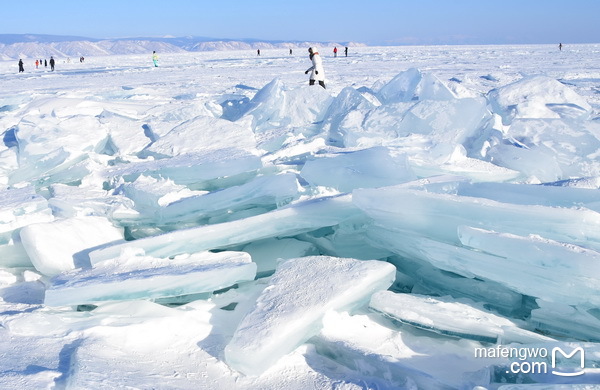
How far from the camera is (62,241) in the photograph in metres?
2.20

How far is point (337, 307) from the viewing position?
1.66 meters

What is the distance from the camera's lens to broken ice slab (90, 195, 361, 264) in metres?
2.06

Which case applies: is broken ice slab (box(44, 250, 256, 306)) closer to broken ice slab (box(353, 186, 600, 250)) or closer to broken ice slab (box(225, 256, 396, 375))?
broken ice slab (box(225, 256, 396, 375))

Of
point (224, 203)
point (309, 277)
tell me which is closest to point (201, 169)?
point (224, 203)

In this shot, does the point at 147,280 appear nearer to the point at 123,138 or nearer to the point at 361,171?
the point at 361,171

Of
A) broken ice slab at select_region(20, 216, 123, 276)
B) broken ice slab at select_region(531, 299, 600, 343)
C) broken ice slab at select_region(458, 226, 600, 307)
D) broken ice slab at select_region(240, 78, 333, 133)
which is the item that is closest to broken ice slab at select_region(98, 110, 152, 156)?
broken ice slab at select_region(240, 78, 333, 133)

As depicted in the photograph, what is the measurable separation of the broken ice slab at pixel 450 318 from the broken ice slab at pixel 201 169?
146cm

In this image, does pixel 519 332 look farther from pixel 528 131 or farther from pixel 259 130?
pixel 259 130

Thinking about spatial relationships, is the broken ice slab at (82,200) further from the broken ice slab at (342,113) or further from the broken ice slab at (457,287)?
the broken ice slab at (342,113)

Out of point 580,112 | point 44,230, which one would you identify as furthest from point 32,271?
point 580,112

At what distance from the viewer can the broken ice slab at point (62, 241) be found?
83.2 inches

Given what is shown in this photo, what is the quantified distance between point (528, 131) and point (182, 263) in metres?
2.98

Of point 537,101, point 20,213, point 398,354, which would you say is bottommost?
point 398,354

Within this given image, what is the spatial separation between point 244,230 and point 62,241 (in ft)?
2.59
